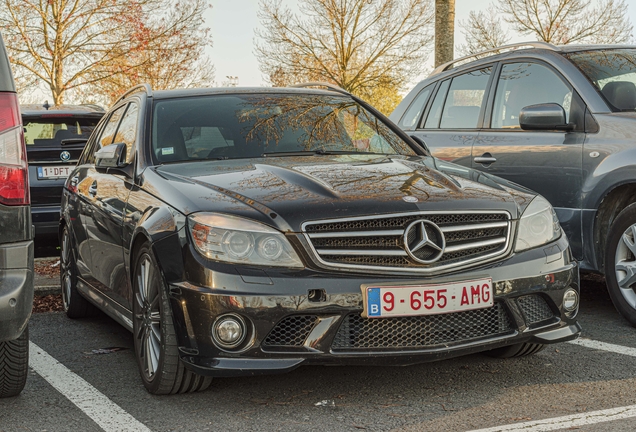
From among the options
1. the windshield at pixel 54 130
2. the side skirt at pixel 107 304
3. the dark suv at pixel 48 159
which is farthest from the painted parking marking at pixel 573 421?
the windshield at pixel 54 130

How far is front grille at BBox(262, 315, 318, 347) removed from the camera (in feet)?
12.6

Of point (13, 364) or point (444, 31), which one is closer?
point (13, 364)

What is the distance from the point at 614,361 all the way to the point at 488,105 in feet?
8.80

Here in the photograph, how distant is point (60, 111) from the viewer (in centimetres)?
895

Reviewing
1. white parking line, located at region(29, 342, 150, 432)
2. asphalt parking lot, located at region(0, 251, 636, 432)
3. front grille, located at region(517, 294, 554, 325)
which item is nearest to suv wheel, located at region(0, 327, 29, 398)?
asphalt parking lot, located at region(0, 251, 636, 432)

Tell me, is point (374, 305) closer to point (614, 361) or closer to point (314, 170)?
point (314, 170)

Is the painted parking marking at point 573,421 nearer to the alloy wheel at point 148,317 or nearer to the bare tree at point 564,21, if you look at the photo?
the alloy wheel at point 148,317

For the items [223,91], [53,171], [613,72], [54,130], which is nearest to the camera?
[223,91]

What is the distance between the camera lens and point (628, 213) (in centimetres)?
545

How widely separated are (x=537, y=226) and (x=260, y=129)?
1792 mm

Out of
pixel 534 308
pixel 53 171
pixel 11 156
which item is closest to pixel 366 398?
pixel 534 308

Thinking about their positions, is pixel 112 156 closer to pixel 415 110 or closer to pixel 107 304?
pixel 107 304

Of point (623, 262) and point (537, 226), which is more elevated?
point (537, 226)

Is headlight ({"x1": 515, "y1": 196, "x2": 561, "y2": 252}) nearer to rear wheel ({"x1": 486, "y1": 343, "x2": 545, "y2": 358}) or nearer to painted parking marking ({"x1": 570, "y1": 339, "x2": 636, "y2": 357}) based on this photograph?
rear wheel ({"x1": 486, "y1": 343, "x2": 545, "y2": 358})
